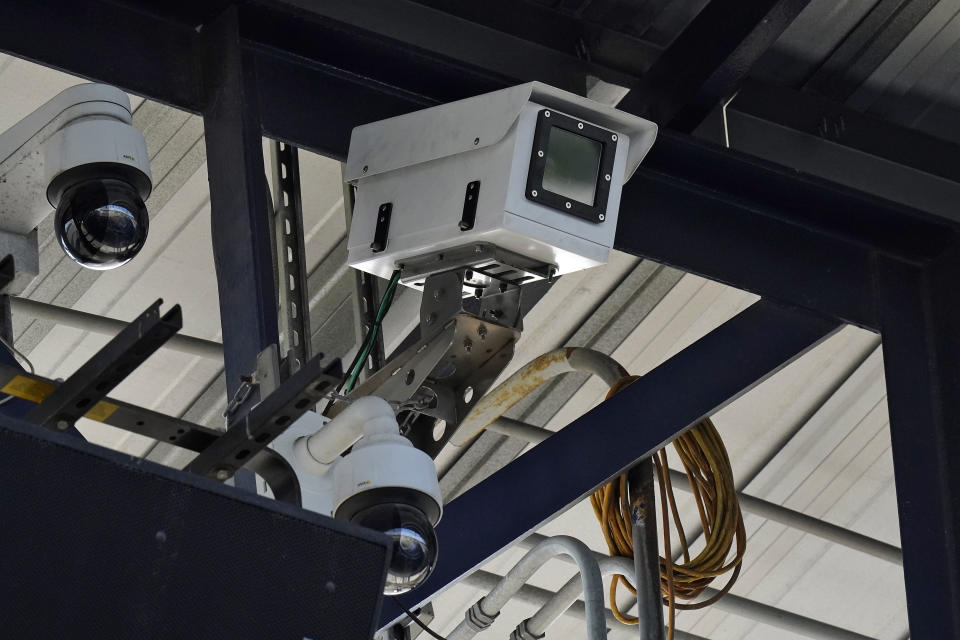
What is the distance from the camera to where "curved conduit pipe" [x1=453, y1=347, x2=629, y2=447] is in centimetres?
348

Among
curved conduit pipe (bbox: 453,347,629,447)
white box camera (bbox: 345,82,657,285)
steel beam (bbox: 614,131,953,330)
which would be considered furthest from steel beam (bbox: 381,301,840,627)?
white box camera (bbox: 345,82,657,285)

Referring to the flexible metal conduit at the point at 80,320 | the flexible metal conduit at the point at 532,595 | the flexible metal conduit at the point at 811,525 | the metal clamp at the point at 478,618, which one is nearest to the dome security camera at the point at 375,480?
the metal clamp at the point at 478,618

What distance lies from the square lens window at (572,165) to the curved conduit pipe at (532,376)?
33.3 inches

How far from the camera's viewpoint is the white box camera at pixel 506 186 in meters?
2.59

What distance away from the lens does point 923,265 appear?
335 cm

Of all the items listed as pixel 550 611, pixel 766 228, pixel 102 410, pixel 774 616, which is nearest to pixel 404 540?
pixel 102 410

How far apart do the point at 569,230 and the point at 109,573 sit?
1227 millimetres

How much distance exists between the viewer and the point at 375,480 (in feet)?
6.49

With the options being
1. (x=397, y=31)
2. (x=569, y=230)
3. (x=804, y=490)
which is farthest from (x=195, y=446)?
(x=804, y=490)

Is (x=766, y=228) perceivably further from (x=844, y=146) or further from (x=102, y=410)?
(x=102, y=410)

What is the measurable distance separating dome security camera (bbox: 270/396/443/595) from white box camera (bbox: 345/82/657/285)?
556mm

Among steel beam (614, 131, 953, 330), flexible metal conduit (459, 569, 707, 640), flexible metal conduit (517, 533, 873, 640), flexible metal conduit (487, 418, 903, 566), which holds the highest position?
flexible metal conduit (487, 418, 903, 566)

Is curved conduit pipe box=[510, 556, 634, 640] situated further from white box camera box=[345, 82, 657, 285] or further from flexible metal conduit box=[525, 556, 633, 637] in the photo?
white box camera box=[345, 82, 657, 285]

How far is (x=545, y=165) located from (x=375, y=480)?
0.79 meters
